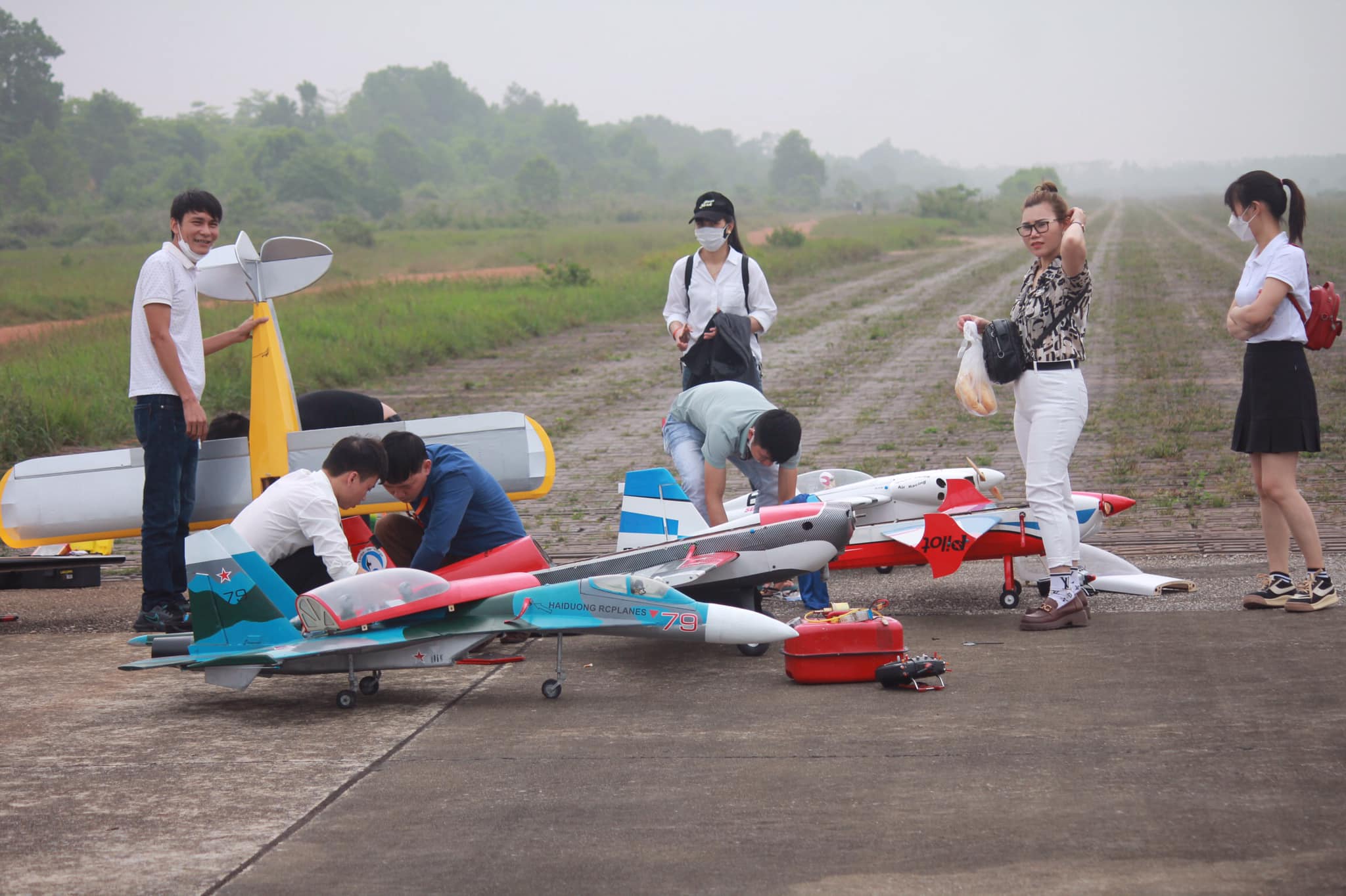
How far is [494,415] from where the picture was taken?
736 centimetres

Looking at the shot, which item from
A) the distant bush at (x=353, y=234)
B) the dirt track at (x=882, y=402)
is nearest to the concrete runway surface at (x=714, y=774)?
the dirt track at (x=882, y=402)

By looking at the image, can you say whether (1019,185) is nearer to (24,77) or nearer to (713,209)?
(24,77)

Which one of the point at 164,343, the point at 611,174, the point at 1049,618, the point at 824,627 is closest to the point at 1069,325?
the point at 1049,618

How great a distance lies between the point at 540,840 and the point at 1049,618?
3.38m

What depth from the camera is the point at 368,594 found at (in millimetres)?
5609

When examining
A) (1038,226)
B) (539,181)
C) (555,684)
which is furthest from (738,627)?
(539,181)

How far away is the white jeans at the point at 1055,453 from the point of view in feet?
20.9

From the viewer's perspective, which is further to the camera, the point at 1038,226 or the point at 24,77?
the point at 24,77

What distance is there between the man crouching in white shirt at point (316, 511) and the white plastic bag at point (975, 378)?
302 cm

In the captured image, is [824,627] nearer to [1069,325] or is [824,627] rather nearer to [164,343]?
[1069,325]

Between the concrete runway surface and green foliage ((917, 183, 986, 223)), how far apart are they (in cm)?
8206

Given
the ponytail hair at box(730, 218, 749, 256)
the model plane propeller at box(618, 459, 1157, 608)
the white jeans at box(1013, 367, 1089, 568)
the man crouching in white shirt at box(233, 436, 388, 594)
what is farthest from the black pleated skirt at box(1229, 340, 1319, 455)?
the man crouching in white shirt at box(233, 436, 388, 594)

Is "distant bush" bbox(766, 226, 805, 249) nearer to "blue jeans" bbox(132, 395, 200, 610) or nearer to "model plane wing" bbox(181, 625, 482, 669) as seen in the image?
"blue jeans" bbox(132, 395, 200, 610)

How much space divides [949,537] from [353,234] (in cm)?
6019
